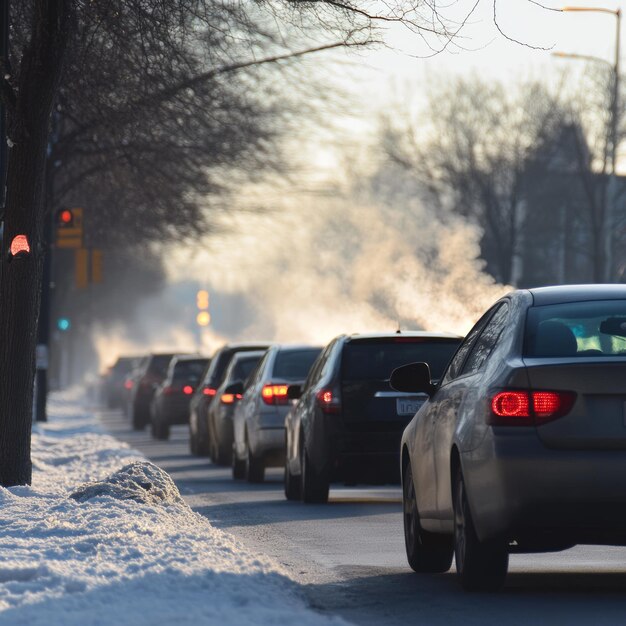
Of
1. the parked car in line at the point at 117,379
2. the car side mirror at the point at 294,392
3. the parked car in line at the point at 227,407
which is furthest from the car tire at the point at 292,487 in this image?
the parked car in line at the point at 117,379

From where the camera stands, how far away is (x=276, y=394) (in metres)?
20.4

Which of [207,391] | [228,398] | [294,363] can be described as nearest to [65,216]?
[207,391]

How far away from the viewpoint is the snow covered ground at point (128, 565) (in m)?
7.89

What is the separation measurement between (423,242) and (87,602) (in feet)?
177

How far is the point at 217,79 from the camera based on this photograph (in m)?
26.8

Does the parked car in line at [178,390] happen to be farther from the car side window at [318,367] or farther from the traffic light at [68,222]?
the car side window at [318,367]

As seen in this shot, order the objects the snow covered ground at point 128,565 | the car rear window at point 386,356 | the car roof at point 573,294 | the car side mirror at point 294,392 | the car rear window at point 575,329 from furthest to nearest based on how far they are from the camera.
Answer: the car side mirror at point 294,392 → the car rear window at point 386,356 → the car roof at point 573,294 → the car rear window at point 575,329 → the snow covered ground at point 128,565

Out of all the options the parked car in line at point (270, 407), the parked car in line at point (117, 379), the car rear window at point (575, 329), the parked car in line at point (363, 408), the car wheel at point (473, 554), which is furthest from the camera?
the parked car in line at point (117, 379)

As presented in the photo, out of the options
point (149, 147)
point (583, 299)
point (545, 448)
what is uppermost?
point (149, 147)

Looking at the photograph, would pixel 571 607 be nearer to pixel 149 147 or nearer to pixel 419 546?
pixel 419 546

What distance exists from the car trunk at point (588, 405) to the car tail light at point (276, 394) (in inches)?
472

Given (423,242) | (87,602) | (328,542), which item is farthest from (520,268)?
(87,602)

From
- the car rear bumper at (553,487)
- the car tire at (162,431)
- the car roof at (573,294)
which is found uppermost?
the car roof at (573,294)

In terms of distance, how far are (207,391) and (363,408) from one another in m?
11.8
